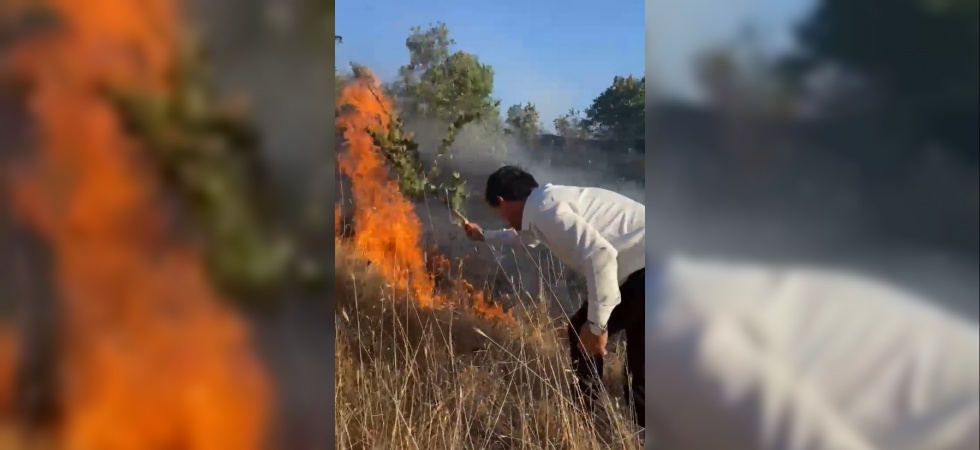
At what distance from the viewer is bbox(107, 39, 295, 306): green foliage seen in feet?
6.54

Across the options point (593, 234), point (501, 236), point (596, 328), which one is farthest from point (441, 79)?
point (596, 328)

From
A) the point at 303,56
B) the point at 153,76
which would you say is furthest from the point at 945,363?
the point at 153,76

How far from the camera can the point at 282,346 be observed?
6.89ft

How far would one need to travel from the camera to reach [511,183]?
2070 millimetres

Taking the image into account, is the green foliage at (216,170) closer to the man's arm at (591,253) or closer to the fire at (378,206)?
the fire at (378,206)

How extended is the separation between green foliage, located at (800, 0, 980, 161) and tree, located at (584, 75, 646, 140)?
50cm

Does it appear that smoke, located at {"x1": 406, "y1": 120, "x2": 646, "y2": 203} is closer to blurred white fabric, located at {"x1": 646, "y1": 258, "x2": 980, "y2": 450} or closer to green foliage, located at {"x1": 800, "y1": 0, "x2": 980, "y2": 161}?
blurred white fabric, located at {"x1": 646, "y1": 258, "x2": 980, "y2": 450}

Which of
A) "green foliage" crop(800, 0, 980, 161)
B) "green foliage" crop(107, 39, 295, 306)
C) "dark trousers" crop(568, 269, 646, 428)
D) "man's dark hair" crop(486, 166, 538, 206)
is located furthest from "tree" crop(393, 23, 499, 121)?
"green foliage" crop(800, 0, 980, 161)

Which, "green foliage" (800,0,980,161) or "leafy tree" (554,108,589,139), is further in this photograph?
"leafy tree" (554,108,589,139)

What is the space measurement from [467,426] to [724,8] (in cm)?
139

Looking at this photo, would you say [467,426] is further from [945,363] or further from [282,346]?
[945,363]

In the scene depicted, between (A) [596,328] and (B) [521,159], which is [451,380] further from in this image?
(B) [521,159]

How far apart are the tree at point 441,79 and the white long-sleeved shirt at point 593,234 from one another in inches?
13.0

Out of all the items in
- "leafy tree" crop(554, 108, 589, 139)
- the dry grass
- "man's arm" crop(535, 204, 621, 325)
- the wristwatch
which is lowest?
the dry grass
